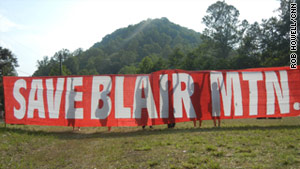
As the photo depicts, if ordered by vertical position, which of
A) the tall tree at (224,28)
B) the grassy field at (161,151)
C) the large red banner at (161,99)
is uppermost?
the tall tree at (224,28)

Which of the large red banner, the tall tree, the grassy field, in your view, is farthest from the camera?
the tall tree

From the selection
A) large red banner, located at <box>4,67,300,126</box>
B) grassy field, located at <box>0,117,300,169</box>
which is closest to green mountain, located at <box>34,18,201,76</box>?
large red banner, located at <box>4,67,300,126</box>

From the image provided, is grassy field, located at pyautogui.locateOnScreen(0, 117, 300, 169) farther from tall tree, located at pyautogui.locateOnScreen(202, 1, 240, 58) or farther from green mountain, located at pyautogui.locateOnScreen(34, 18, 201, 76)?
green mountain, located at pyautogui.locateOnScreen(34, 18, 201, 76)

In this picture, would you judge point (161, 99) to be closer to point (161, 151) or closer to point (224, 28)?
point (161, 151)

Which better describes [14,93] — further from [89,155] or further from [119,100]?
[89,155]

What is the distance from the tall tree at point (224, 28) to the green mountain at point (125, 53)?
4011 cm

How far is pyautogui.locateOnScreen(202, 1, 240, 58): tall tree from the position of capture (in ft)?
186

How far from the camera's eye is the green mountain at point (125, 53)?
108750 millimetres

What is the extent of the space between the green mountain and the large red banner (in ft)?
279

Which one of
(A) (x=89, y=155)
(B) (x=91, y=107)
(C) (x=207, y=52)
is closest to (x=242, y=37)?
(C) (x=207, y=52)

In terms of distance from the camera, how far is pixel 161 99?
1169 cm

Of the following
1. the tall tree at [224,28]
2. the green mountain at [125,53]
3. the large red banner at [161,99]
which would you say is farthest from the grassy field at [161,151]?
the green mountain at [125,53]

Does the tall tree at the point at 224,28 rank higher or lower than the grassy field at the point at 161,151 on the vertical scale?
higher

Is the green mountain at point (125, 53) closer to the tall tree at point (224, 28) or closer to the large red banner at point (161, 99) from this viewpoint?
the tall tree at point (224, 28)
